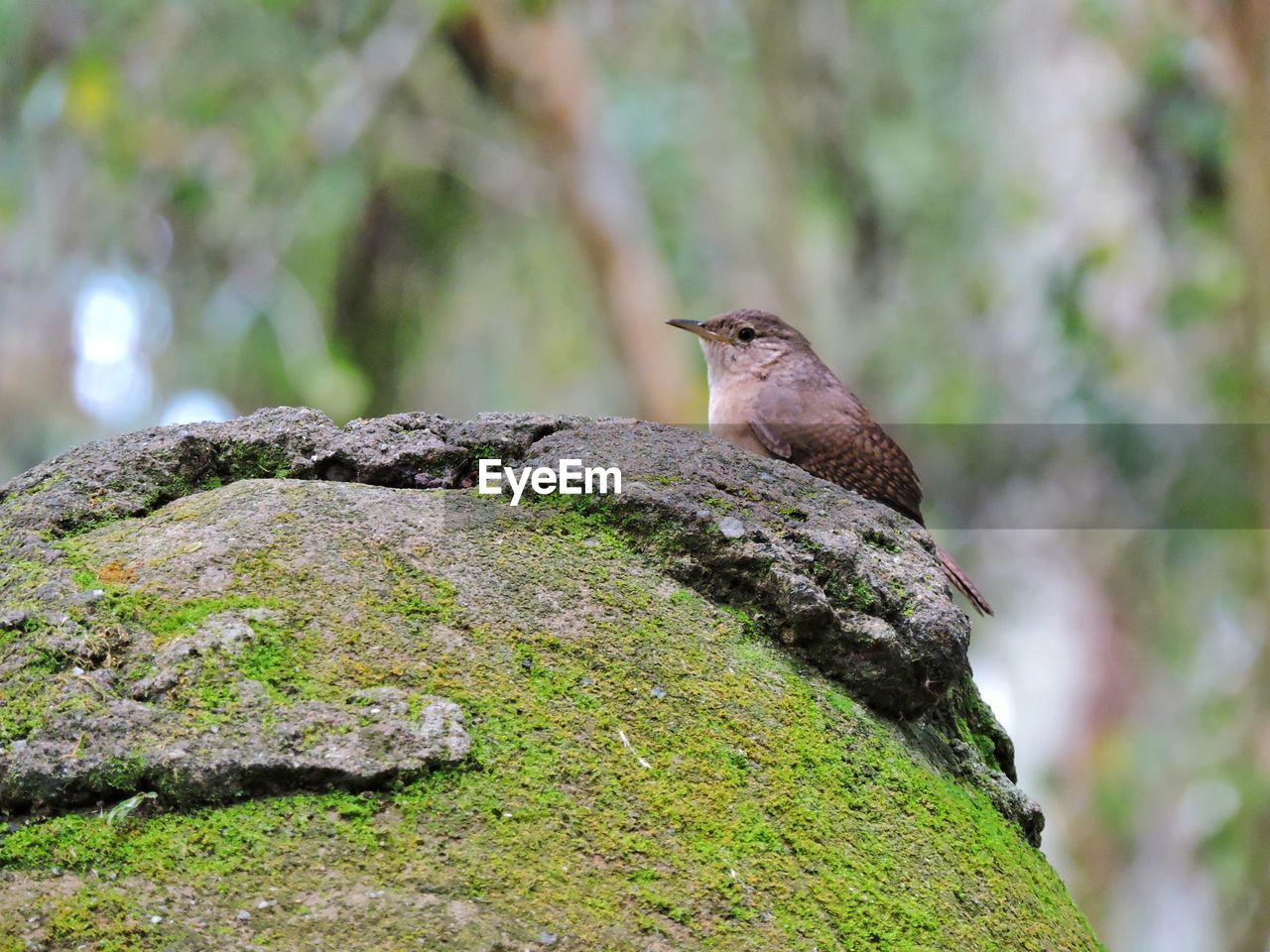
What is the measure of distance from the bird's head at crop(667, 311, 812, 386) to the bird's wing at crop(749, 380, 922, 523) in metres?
0.30

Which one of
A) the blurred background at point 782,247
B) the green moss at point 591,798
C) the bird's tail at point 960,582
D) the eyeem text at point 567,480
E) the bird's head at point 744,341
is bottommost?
the green moss at point 591,798

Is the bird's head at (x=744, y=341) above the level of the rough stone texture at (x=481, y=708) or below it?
above

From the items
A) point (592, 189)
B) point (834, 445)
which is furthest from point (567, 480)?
point (592, 189)

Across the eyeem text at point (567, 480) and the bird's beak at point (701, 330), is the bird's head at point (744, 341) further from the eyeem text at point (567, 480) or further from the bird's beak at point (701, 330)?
the eyeem text at point (567, 480)

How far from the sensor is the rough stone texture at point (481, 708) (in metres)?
2.01

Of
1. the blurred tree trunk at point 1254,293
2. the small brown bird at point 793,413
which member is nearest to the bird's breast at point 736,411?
the small brown bird at point 793,413

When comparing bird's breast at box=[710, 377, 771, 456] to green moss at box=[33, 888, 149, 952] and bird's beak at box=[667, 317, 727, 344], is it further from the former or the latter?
green moss at box=[33, 888, 149, 952]

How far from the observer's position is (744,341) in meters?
4.84

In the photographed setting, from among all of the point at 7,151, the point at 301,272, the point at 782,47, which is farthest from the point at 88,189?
the point at 782,47

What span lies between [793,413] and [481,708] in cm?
229

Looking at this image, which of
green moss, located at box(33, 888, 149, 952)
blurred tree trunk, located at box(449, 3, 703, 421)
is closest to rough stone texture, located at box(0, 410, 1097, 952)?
green moss, located at box(33, 888, 149, 952)

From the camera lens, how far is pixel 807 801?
7.47 ft

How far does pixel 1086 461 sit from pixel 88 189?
6.72 meters

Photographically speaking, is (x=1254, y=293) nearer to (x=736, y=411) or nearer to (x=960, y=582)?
(x=736, y=411)
